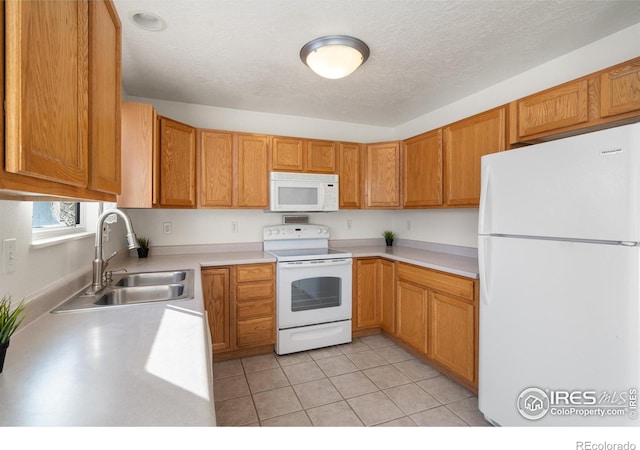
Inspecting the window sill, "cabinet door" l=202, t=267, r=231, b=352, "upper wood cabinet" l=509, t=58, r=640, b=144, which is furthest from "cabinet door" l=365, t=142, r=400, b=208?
the window sill

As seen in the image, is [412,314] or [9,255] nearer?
[9,255]

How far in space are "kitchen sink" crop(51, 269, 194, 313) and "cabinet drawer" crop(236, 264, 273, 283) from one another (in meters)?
0.56

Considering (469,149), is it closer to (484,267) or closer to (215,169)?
(484,267)

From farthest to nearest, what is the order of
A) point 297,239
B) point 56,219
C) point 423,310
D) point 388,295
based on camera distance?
point 297,239 → point 388,295 → point 423,310 → point 56,219

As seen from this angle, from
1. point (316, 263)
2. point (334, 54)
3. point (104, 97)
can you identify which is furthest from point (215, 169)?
point (104, 97)

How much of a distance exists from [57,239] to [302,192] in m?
2.02

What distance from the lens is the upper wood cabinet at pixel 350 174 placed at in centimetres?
332

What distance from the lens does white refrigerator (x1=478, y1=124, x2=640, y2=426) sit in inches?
48.0

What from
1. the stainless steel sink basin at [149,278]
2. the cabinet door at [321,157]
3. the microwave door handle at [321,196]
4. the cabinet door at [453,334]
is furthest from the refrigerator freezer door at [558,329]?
the stainless steel sink basin at [149,278]

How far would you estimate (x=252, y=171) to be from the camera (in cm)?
297

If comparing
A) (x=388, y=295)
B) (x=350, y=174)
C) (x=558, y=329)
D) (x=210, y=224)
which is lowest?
(x=388, y=295)

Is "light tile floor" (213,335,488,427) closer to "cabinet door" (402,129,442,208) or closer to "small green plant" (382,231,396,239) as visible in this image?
"small green plant" (382,231,396,239)

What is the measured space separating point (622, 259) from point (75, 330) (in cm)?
215

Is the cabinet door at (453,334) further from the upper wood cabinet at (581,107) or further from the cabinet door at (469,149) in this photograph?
the upper wood cabinet at (581,107)
